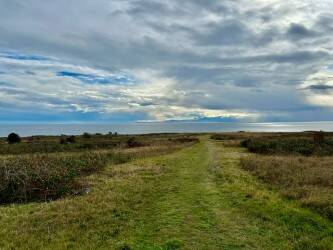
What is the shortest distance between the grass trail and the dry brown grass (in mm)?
802

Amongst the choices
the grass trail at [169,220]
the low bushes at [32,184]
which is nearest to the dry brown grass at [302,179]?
the grass trail at [169,220]

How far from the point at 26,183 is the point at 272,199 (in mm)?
13234

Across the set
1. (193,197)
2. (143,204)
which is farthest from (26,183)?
(193,197)

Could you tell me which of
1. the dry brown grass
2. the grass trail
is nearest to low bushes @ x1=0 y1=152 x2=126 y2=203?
the grass trail

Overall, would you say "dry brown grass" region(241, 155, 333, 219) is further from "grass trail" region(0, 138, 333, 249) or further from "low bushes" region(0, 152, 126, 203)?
"low bushes" region(0, 152, 126, 203)

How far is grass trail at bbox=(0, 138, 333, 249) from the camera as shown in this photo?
11602 mm

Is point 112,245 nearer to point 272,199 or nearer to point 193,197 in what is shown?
point 193,197

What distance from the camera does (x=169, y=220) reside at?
13.9 meters

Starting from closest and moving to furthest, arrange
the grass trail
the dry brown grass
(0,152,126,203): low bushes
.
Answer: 1. the grass trail
2. the dry brown grass
3. (0,152,126,203): low bushes

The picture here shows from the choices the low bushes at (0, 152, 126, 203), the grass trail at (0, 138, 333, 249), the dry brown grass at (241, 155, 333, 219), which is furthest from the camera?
the low bushes at (0, 152, 126, 203)

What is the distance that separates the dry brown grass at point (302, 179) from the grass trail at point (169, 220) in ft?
2.63

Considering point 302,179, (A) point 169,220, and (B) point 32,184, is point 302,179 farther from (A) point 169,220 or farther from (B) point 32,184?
(B) point 32,184

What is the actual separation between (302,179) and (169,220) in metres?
11.2

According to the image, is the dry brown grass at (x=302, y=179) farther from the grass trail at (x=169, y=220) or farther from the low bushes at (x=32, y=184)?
the low bushes at (x=32, y=184)
